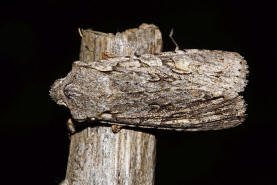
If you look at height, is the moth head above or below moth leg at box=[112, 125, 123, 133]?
above

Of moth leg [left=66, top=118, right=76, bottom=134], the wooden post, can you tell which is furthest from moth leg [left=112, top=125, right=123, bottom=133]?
moth leg [left=66, top=118, right=76, bottom=134]

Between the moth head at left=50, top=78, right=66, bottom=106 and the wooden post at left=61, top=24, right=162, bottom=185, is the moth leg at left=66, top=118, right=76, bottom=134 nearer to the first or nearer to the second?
the wooden post at left=61, top=24, right=162, bottom=185

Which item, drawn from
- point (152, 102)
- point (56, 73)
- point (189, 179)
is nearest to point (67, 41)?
point (56, 73)

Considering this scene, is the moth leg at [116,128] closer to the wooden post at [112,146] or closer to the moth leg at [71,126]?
the wooden post at [112,146]

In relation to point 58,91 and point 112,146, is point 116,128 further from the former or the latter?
point 58,91

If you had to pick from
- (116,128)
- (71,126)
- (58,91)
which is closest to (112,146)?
(116,128)

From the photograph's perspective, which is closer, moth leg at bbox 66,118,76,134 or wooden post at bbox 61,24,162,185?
wooden post at bbox 61,24,162,185

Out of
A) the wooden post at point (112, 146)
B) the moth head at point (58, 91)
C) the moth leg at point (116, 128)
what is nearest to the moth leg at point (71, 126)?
the wooden post at point (112, 146)
